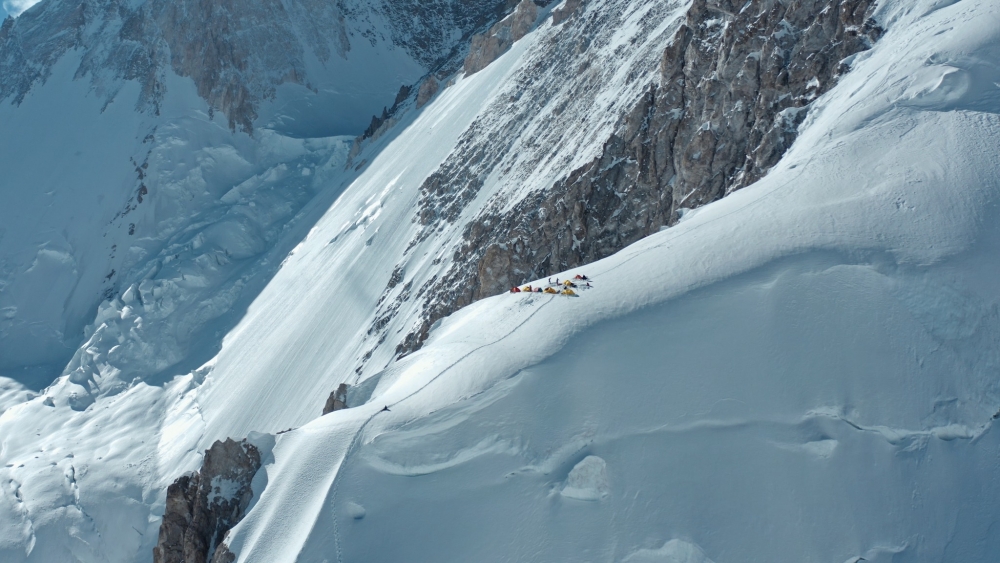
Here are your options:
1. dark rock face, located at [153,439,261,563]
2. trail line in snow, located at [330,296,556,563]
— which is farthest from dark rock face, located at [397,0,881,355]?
dark rock face, located at [153,439,261,563]

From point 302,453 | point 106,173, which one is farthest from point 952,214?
point 106,173

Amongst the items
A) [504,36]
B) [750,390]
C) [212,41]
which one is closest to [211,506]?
[750,390]

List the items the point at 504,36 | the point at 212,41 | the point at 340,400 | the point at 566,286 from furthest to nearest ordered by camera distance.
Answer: the point at 212,41 < the point at 504,36 < the point at 340,400 < the point at 566,286

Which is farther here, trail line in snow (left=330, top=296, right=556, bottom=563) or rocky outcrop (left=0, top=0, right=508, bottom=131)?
Result: rocky outcrop (left=0, top=0, right=508, bottom=131)

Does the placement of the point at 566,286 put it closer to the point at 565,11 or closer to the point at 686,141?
the point at 686,141

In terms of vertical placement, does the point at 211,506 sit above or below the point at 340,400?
above

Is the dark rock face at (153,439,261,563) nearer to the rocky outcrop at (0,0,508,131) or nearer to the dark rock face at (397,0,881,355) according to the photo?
the dark rock face at (397,0,881,355)
